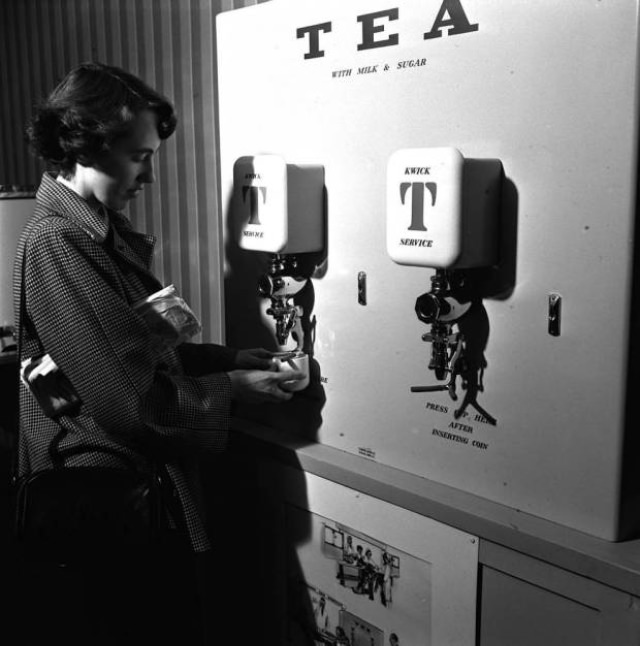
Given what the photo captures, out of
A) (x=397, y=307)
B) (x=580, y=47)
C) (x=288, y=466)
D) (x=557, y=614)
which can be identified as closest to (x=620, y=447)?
(x=557, y=614)

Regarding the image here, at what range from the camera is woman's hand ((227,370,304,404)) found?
1746mm

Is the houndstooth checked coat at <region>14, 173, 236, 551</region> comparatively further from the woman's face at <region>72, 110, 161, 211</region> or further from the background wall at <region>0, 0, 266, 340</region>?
the background wall at <region>0, 0, 266, 340</region>

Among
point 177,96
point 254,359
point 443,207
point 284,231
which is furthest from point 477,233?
point 177,96

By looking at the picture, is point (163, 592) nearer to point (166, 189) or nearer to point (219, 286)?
point (219, 286)

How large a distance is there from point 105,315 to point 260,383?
356 mm

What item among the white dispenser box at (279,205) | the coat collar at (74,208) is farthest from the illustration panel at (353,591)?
the coat collar at (74,208)

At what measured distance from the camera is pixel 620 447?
51.2 inches

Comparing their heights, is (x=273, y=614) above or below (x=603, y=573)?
below

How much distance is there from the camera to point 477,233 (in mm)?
1366

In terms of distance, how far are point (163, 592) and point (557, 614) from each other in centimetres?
82

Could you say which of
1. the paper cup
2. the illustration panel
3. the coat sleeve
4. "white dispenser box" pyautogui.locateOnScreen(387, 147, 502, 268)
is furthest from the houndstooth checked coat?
→ "white dispenser box" pyautogui.locateOnScreen(387, 147, 502, 268)

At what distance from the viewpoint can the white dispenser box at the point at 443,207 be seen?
1326 millimetres

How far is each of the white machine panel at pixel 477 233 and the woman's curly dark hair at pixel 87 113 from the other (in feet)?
0.87

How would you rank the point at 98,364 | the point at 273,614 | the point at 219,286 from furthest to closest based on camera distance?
the point at 219,286
the point at 273,614
the point at 98,364
